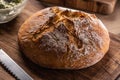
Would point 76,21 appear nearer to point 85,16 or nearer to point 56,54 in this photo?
point 85,16

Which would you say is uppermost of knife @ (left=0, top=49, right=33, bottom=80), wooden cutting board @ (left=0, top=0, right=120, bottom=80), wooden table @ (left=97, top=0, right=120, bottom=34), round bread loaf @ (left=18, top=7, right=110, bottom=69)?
round bread loaf @ (left=18, top=7, right=110, bottom=69)

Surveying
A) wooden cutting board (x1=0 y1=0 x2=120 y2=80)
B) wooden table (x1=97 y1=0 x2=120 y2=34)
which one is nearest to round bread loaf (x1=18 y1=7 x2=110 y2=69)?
wooden cutting board (x1=0 y1=0 x2=120 y2=80)

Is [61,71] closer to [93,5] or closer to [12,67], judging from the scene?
[12,67]

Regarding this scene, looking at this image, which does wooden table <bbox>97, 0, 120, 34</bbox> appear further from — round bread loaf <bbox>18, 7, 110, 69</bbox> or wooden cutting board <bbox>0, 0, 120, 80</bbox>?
round bread loaf <bbox>18, 7, 110, 69</bbox>

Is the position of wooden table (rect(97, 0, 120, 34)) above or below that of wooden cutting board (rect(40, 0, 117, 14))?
below

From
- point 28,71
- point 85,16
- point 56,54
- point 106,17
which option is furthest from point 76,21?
point 106,17

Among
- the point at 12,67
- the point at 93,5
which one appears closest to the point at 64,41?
the point at 12,67

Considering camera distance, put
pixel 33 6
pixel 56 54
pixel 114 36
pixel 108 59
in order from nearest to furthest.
A: pixel 56 54 → pixel 108 59 → pixel 114 36 → pixel 33 6

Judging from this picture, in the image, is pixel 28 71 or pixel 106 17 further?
pixel 106 17
